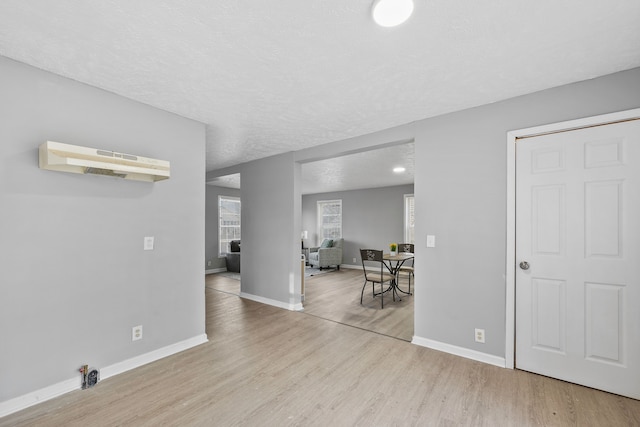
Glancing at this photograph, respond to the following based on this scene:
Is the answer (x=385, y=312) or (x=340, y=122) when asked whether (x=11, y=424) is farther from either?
(x=385, y=312)

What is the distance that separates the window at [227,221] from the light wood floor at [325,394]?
534 cm

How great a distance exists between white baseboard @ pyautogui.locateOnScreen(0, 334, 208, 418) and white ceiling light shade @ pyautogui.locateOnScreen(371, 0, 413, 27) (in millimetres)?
3266

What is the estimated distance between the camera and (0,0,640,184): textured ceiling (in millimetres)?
1527

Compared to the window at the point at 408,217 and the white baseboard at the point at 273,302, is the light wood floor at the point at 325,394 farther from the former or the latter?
the window at the point at 408,217

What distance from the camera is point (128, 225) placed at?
2.53m

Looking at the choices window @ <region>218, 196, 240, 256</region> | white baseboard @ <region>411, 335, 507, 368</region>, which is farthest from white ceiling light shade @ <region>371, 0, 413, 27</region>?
window @ <region>218, 196, 240, 256</region>

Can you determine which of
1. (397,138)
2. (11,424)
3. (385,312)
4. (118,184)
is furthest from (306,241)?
(11,424)

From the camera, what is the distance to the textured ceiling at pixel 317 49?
1527mm

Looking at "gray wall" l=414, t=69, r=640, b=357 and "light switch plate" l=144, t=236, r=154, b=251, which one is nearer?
"gray wall" l=414, t=69, r=640, b=357

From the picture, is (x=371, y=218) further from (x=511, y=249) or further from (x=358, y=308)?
(x=511, y=249)

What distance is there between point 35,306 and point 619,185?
4459 mm

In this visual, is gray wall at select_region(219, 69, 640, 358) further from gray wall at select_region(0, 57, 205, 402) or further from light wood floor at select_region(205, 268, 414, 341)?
gray wall at select_region(0, 57, 205, 402)

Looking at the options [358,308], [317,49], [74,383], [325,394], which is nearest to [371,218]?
[358,308]

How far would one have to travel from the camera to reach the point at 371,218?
848 cm
